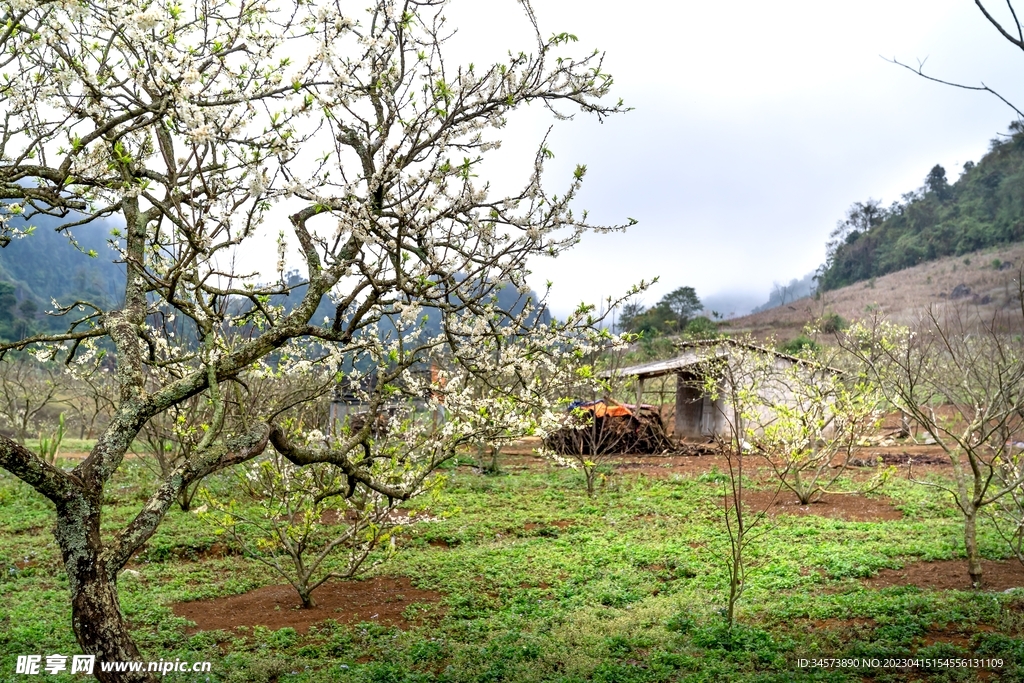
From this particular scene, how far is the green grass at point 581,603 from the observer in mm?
4781

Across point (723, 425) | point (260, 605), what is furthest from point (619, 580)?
point (723, 425)

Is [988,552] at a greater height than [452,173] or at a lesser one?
lesser

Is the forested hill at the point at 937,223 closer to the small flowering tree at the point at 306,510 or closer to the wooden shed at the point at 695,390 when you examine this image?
the wooden shed at the point at 695,390

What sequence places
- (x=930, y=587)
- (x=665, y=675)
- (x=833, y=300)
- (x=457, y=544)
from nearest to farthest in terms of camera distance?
1. (x=665, y=675)
2. (x=930, y=587)
3. (x=457, y=544)
4. (x=833, y=300)

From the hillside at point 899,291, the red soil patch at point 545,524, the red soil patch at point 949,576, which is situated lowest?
the red soil patch at point 949,576

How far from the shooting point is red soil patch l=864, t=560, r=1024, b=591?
6.28 metres

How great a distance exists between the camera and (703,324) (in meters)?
36.9

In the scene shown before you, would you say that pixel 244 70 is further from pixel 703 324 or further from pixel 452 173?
pixel 703 324

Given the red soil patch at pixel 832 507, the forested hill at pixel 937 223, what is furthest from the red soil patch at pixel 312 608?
the forested hill at pixel 937 223

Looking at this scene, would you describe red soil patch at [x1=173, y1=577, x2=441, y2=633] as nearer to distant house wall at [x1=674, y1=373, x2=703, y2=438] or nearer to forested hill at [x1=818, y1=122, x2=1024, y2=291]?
distant house wall at [x1=674, y1=373, x2=703, y2=438]

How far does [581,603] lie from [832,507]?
5852mm

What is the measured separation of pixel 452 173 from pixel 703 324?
115 feet

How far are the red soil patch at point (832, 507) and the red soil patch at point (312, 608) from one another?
5.45 m

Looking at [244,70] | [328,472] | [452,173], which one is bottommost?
[328,472]
